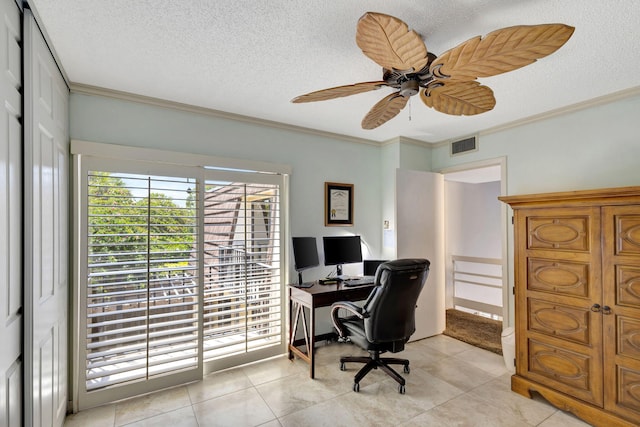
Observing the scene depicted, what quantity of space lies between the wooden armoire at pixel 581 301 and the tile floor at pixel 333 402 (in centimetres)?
25

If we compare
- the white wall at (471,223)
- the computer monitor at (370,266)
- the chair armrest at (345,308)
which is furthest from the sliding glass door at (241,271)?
the white wall at (471,223)

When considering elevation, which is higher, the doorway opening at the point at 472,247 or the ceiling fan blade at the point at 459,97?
the ceiling fan blade at the point at 459,97

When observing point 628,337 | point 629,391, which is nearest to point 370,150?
point 628,337

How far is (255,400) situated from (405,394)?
123 cm

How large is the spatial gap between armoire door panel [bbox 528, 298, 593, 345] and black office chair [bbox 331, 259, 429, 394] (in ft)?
3.03

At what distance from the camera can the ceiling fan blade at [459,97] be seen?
181 centimetres

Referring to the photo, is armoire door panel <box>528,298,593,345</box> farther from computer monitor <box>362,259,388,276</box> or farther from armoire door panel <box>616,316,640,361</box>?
computer monitor <box>362,259,388,276</box>

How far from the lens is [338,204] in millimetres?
3744

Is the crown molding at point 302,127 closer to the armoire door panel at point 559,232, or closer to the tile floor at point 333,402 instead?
the armoire door panel at point 559,232

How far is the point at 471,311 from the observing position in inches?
206

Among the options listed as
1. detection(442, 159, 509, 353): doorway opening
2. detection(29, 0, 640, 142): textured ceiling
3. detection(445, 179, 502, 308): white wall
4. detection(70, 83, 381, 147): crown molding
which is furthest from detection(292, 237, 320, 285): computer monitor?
detection(445, 179, 502, 308): white wall

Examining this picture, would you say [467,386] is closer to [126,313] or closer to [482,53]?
[482,53]

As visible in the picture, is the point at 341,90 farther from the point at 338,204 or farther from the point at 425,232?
the point at 425,232

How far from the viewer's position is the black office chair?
8.24 ft
